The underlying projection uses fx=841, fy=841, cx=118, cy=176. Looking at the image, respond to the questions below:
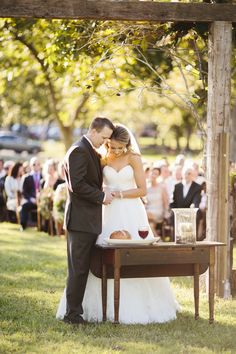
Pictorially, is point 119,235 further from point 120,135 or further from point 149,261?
point 120,135

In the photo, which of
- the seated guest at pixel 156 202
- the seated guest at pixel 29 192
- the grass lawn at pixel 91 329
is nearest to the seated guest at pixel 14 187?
the seated guest at pixel 29 192

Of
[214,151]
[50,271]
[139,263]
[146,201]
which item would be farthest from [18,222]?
[139,263]

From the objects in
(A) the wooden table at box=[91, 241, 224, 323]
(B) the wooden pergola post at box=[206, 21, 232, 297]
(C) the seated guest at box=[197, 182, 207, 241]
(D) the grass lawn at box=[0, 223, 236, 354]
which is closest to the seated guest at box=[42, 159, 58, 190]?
(C) the seated guest at box=[197, 182, 207, 241]

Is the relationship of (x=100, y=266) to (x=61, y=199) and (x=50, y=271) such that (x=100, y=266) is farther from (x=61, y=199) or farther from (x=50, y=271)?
(x=61, y=199)

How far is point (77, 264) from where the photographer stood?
894cm

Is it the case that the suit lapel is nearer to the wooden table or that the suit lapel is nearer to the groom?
the groom

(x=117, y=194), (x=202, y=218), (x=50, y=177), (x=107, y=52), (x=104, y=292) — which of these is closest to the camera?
(x=104, y=292)

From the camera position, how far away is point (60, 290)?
11.6m

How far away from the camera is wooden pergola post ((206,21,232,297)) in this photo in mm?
10758

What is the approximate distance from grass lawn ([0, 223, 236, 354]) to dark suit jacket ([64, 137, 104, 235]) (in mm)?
1104

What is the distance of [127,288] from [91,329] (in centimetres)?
→ 78

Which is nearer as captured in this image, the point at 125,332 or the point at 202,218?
the point at 125,332

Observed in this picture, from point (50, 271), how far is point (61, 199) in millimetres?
5144

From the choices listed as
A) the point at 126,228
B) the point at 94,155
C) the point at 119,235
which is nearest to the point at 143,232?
the point at 119,235
